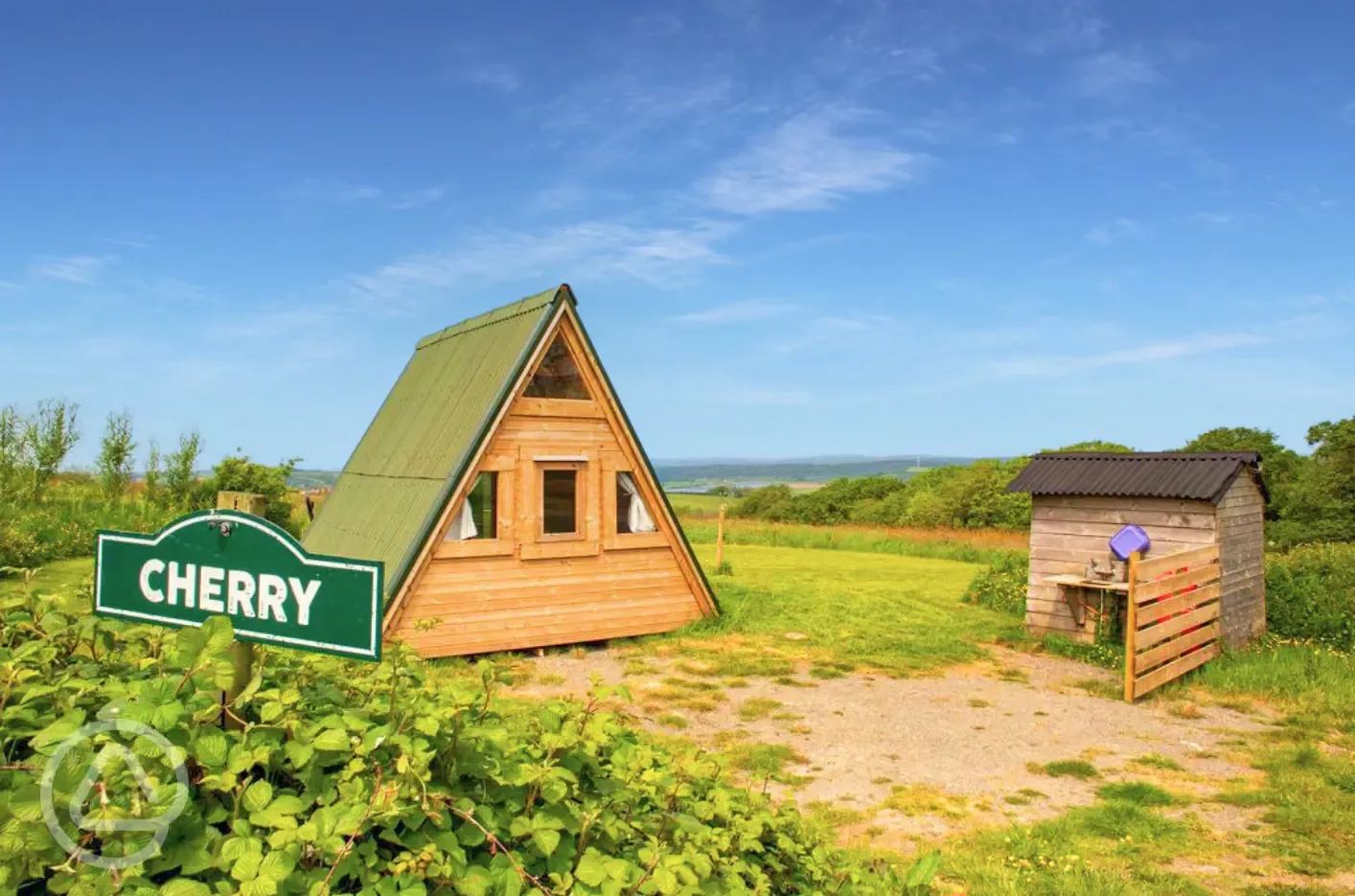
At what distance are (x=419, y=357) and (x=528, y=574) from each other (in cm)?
636

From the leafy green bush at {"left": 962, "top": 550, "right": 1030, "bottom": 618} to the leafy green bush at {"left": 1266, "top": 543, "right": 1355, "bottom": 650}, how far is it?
3878 mm

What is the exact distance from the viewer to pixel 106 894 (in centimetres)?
209

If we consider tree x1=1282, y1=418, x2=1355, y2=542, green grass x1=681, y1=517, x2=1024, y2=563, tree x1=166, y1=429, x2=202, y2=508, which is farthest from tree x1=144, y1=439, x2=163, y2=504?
tree x1=1282, y1=418, x2=1355, y2=542

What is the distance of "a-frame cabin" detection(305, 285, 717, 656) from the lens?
11320 mm

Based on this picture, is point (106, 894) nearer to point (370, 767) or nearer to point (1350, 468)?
point (370, 767)

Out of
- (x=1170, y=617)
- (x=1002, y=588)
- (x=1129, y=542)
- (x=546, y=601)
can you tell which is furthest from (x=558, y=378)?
(x=1002, y=588)

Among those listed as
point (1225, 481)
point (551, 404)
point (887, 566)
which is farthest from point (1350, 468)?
point (551, 404)

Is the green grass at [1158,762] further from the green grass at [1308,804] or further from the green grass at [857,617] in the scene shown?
the green grass at [857,617]

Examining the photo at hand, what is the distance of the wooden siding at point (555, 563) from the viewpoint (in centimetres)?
1135

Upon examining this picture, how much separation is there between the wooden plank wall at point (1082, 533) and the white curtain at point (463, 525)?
349 inches

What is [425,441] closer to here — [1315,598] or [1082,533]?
[1082,533]

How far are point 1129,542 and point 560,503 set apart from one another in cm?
848

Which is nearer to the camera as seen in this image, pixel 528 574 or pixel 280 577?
pixel 280 577

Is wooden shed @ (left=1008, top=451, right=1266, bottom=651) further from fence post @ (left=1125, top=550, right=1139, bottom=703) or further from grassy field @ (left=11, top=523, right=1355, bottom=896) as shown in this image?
fence post @ (left=1125, top=550, right=1139, bottom=703)
